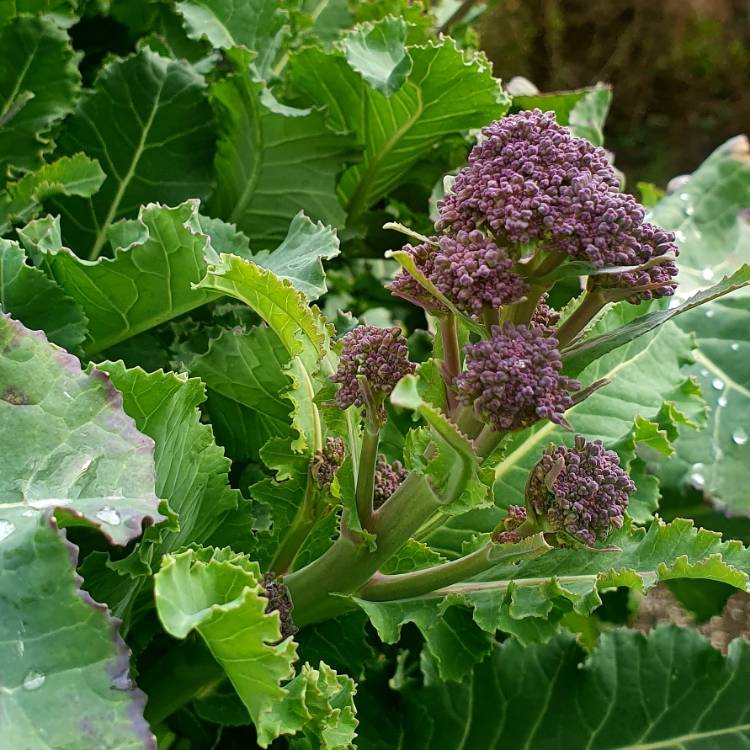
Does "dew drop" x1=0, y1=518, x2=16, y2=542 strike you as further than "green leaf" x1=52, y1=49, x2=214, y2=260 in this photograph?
No

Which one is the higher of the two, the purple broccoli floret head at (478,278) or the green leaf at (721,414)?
the purple broccoli floret head at (478,278)

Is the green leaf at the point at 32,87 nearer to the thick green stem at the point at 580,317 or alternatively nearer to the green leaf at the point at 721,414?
the thick green stem at the point at 580,317

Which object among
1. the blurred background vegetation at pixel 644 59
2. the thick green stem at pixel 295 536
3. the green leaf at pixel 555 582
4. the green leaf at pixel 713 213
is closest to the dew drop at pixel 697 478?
the green leaf at pixel 713 213

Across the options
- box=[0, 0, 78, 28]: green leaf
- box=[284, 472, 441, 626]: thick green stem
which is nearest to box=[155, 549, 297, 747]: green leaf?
box=[284, 472, 441, 626]: thick green stem

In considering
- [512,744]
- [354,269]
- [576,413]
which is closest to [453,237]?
[576,413]

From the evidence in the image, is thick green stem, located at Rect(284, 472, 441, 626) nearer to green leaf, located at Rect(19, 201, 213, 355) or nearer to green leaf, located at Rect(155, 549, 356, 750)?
green leaf, located at Rect(155, 549, 356, 750)

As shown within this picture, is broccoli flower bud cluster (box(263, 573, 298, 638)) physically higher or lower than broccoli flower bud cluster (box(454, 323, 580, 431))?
lower
